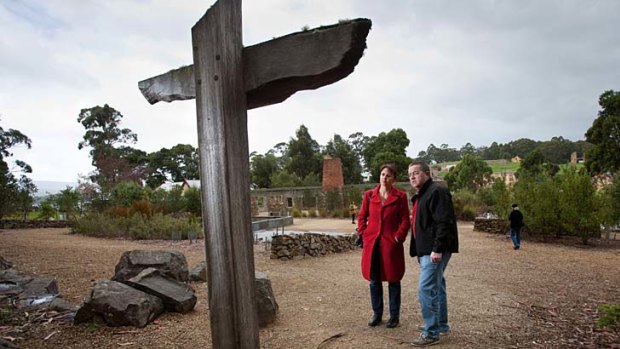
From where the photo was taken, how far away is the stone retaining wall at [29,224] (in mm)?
19203

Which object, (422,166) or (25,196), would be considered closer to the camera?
(422,166)

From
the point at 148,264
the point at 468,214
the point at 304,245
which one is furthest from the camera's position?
the point at 468,214

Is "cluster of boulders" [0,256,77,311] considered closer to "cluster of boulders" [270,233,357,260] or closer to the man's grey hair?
the man's grey hair

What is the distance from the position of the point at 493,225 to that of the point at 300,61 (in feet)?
49.9

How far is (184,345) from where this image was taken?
3.75 m

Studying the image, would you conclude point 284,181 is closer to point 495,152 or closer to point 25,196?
point 25,196

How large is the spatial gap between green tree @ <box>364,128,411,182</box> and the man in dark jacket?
1330 inches

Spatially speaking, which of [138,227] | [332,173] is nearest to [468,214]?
[332,173]

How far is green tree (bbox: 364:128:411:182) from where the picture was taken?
38.5m

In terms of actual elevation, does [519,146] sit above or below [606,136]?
above

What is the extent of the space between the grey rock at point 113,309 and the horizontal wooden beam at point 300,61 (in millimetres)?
2988

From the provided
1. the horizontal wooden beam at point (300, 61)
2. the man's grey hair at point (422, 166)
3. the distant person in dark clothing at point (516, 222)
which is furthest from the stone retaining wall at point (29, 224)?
the horizontal wooden beam at point (300, 61)

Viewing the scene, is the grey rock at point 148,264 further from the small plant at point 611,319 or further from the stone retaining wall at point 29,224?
the stone retaining wall at point 29,224

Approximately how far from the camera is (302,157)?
45531mm
